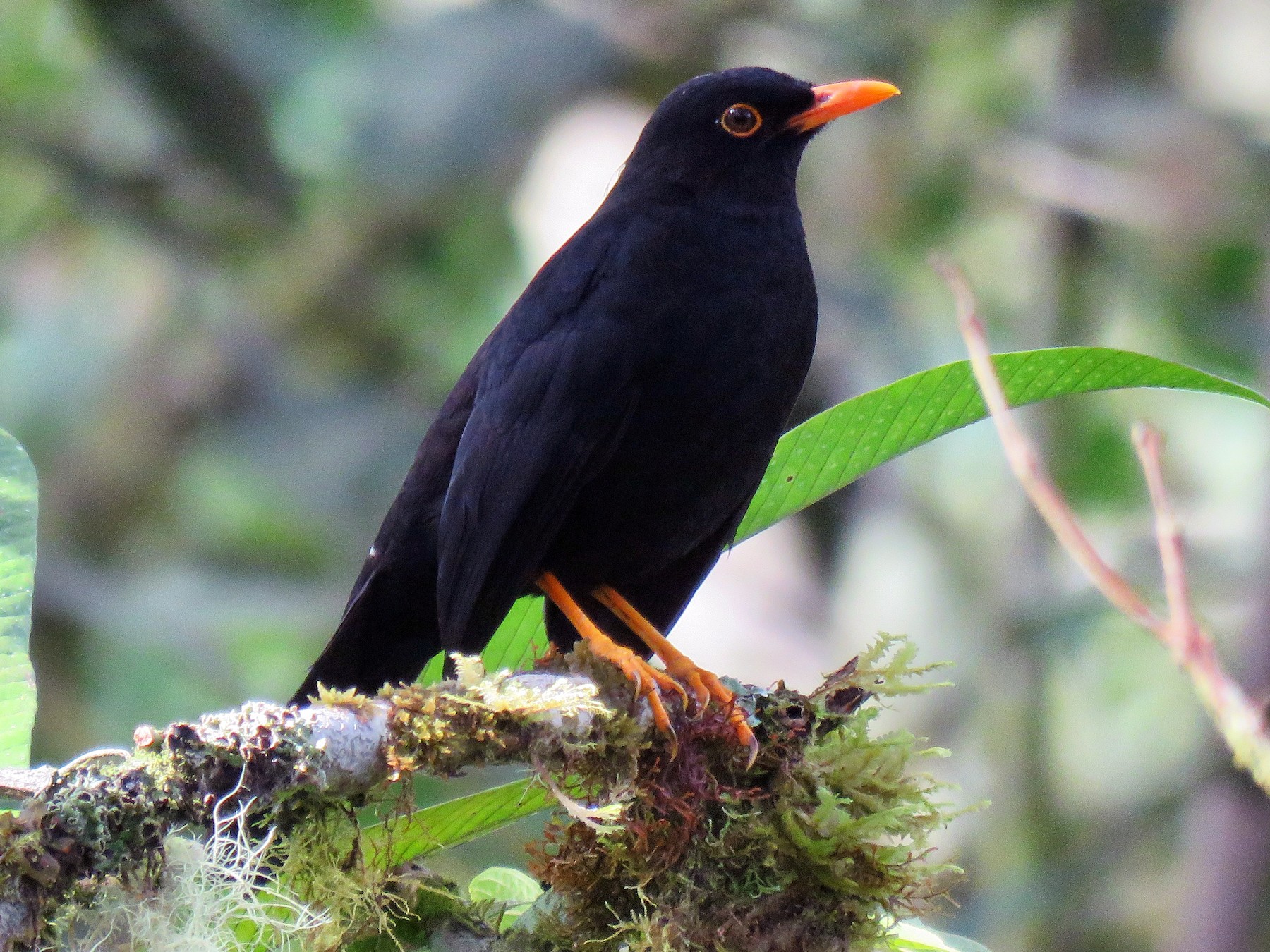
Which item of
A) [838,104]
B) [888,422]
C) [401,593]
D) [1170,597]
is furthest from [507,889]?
[838,104]

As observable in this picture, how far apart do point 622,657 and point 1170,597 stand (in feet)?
5.63

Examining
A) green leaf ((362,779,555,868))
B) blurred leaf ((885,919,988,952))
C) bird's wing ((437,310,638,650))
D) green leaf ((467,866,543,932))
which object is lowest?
blurred leaf ((885,919,988,952))

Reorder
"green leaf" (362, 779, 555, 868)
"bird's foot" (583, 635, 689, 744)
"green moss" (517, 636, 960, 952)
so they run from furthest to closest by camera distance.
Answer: "bird's foot" (583, 635, 689, 744)
"green leaf" (362, 779, 555, 868)
"green moss" (517, 636, 960, 952)

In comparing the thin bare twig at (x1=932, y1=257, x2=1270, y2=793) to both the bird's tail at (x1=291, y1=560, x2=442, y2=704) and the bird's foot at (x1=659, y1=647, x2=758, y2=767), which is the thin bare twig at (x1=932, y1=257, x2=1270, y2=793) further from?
the bird's tail at (x1=291, y1=560, x2=442, y2=704)

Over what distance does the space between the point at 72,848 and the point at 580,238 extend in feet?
7.91

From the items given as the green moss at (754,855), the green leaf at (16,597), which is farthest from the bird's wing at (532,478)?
the green leaf at (16,597)

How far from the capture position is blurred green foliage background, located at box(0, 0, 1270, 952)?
261 inches

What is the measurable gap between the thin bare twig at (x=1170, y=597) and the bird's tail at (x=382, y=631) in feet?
8.09

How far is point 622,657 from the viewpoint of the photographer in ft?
10.4

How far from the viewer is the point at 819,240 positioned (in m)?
8.17

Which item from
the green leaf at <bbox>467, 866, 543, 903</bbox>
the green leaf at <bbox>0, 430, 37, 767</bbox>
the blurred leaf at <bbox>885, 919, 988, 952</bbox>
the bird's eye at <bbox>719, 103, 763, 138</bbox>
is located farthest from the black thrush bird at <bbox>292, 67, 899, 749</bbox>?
the green leaf at <bbox>0, 430, 37, 767</bbox>

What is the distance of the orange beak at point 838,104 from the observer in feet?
13.8

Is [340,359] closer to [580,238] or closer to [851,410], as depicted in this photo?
[580,238]

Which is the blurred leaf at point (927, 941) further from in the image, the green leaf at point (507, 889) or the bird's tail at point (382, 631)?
the bird's tail at point (382, 631)
